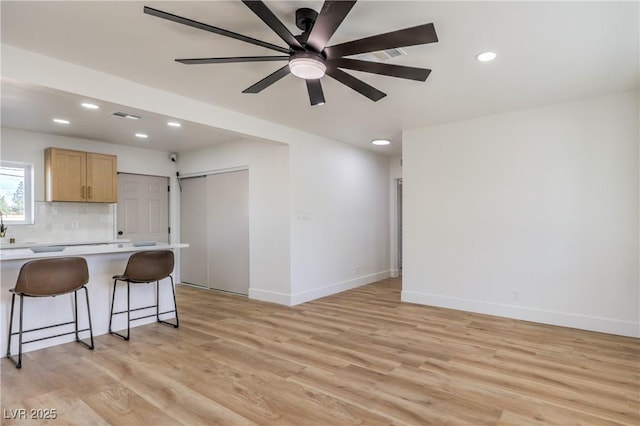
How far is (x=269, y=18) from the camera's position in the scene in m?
1.83

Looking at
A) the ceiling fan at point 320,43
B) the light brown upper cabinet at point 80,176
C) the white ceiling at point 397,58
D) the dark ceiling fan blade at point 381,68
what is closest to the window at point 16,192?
the light brown upper cabinet at point 80,176

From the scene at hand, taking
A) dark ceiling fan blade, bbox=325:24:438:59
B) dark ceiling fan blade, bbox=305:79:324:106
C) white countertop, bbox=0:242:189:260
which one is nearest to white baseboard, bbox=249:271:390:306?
white countertop, bbox=0:242:189:260

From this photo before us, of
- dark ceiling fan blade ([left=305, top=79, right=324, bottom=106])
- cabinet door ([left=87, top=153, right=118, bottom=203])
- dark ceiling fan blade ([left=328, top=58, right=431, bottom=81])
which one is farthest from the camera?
cabinet door ([left=87, top=153, right=118, bottom=203])

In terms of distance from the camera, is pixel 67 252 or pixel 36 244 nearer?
pixel 67 252

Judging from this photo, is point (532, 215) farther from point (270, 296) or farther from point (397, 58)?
point (270, 296)

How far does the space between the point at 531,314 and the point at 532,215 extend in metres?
1.15

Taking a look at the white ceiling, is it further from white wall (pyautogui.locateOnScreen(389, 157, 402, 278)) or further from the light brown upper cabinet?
white wall (pyautogui.locateOnScreen(389, 157, 402, 278))

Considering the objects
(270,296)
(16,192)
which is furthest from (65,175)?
(270,296)

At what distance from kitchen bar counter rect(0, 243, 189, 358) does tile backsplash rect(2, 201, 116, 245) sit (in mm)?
1413

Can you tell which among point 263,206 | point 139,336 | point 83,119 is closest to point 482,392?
point 139,336

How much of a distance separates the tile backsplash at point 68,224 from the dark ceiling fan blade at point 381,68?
16.6 feet

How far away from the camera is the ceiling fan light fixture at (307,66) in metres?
2.21

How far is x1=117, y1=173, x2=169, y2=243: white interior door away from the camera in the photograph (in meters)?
6.02

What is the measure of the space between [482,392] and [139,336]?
329cm
